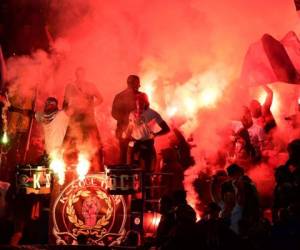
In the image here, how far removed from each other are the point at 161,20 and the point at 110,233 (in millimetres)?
7154

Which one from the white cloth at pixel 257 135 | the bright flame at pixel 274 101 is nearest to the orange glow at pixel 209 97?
the bright flame at pixel 274 101

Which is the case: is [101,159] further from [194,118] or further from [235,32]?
[235,32]

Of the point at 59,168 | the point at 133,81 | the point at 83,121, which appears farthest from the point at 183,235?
the point at 83,121

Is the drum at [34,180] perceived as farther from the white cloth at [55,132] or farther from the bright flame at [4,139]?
the bright flame at [4,139]

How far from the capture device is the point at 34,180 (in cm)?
900

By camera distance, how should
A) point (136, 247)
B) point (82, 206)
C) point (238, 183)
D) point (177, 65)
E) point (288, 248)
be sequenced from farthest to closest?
point (177, 65)
point (82, 206)
point (136, 247)
point (238, 183)
point (288, 248)

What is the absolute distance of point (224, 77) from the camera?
514 inches

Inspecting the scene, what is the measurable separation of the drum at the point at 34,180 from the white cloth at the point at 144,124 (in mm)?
1926

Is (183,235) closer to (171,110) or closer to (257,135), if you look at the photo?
(257,135)

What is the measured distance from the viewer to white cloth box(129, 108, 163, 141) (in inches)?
389

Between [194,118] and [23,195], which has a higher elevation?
[194,118]

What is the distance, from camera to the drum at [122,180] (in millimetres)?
8461

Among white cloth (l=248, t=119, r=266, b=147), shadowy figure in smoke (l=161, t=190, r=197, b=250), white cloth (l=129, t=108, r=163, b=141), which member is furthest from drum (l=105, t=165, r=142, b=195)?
white cloth (l=248, t=119, r=266, b=147)

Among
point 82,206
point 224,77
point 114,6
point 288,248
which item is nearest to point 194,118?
point 224,77
